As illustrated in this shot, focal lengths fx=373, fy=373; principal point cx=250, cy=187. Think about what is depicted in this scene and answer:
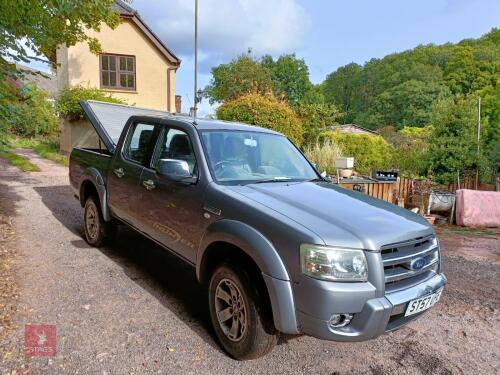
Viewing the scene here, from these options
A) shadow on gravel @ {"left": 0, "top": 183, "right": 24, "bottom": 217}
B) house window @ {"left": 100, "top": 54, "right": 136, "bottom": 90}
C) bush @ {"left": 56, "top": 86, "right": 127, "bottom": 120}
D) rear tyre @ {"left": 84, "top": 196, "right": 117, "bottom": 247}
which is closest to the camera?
rear tyre @ {"left": 84, "top": 196, "right": 117, "bottom": 247}

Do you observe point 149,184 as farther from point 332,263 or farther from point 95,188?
point 332,263

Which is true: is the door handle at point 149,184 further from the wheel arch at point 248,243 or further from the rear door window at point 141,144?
the wheel arch at point 248,243

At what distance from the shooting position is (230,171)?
11.7 ft

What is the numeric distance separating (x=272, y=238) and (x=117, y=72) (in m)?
18.1

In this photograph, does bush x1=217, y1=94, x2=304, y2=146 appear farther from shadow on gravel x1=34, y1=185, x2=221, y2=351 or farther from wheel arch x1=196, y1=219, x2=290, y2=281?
wheel arch x1=196, y1=219, x2=290, y2=281

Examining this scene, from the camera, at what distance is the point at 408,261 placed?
2693mm

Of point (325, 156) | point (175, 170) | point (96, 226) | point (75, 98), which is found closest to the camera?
point (175, 170)

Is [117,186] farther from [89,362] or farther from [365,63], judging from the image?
[365,63]

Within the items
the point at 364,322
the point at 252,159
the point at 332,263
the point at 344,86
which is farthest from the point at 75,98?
the point at 344,86

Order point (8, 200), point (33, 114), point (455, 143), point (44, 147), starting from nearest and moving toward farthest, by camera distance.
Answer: point (8, 200), point (455, 143), point (33, 114), point (44, 147)

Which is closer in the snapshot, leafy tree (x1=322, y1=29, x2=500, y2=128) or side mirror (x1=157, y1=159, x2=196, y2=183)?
side mirror (x1=157, y1=159, x2=196, y2=183)

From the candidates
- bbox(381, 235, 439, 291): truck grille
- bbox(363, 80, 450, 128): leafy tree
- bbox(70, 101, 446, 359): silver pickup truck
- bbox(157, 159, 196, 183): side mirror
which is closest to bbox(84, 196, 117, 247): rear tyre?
bbox(70, 101, 446, 359): silver pickup truck

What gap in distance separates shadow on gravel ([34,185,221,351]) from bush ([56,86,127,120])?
433 inches

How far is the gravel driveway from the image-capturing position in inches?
113
